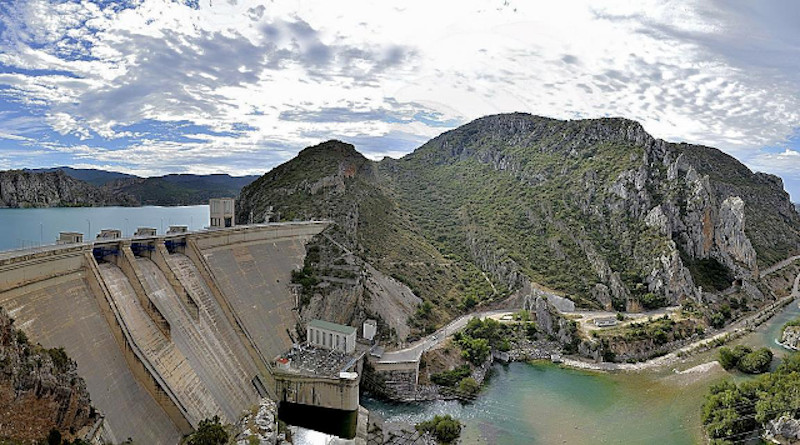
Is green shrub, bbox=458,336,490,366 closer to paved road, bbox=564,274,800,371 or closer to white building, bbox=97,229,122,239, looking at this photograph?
paved road, bbox=564,274,800,371

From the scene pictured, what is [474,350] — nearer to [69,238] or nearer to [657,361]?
[657,361]

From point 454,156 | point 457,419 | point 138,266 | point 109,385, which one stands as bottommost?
point 457,419

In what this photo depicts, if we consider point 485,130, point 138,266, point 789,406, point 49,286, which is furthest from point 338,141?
point 789,406

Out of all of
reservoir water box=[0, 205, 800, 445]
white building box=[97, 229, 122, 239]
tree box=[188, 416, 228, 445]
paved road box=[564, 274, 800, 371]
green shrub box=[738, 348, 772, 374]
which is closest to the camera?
tree box=[188, 416, 228, 445]

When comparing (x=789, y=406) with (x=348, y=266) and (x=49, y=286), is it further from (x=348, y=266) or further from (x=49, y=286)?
(x=49, y=286)

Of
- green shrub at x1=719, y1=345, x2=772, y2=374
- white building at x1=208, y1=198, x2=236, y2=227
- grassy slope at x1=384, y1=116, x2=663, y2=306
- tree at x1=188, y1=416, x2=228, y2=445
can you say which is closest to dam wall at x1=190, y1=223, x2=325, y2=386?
white building at x1=208, y1=198, x2=236, y2=227

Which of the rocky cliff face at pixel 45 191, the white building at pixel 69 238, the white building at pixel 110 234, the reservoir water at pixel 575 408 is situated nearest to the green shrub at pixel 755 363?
the reservoir water at pixel 575 408
